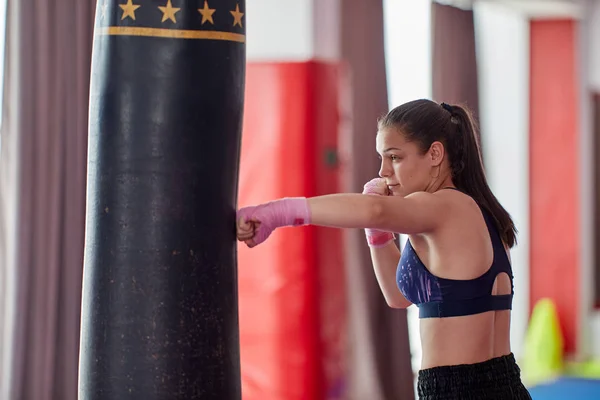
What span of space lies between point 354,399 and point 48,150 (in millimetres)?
2381

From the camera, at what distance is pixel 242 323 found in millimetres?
4641

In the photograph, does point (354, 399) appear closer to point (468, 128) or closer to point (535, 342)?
point (535, 342)

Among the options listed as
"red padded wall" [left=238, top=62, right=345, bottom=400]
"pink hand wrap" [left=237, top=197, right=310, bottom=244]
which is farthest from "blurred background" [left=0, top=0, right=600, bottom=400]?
"pink hand wrap" [left=237, top=197, right=310, bottom=244]

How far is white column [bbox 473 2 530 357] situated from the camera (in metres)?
7.54

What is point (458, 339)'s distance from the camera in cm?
221

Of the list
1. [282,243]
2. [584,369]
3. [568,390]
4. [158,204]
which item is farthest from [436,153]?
[584,369]

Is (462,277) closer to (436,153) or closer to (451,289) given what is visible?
(451,289)

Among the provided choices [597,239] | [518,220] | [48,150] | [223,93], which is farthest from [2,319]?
[597,239]

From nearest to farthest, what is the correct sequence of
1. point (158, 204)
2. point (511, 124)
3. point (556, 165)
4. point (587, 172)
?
point (158, 204) < point (511, 124) < point (556, 165) < point (587, 172)

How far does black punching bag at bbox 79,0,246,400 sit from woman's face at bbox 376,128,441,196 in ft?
1.34

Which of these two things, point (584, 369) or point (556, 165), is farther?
point (556, 165)

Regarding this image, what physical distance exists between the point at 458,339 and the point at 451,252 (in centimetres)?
21

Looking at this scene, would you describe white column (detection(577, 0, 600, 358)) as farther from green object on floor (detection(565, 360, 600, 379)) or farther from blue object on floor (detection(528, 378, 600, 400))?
blue object on floor (detection(528, 378, 600, 400))

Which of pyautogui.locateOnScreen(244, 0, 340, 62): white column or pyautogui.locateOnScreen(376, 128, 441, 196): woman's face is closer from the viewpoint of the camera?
pyautogui.locateOnScreen(376, 128, 441, 196): woman's face
